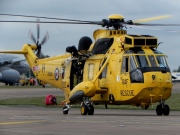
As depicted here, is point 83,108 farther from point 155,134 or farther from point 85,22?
point 155,134

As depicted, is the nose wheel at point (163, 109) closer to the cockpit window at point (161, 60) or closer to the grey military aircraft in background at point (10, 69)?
the cockpit window at point (161, 60)

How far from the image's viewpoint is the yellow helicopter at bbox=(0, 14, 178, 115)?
2723 cm

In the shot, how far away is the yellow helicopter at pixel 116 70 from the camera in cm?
2723

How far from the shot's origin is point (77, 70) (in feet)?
103

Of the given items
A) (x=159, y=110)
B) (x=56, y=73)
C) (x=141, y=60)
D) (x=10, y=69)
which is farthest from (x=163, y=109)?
(x=10, y=69)

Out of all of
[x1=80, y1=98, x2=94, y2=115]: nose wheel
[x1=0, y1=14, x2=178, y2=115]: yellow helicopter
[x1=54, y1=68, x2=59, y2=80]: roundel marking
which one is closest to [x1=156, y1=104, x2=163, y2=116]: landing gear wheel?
[x1=0, y1=14, x2=178, y2=115]: yellow helicopter

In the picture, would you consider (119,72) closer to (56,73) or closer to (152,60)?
(152,60)

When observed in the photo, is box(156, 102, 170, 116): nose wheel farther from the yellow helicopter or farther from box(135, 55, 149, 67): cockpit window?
box(135, 55, 149, 67): cockpit window

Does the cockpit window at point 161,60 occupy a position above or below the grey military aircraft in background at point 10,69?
below

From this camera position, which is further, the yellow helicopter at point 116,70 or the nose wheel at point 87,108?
the nose wheel at point 87,108

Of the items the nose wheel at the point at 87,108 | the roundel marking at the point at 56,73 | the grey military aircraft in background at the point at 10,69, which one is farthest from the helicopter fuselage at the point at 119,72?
the grey military aircraft in background at the point at 10,69

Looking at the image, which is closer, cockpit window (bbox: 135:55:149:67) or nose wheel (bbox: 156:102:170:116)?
cockpit window (bbox: 135:55:149:67)

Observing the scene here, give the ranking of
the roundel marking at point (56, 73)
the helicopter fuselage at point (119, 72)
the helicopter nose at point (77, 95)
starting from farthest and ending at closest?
1. the roundel marking at point (56, 73)
2. the helicopter nose at point (77, 95)
3. the helicopter fuselage at point (119, 72)

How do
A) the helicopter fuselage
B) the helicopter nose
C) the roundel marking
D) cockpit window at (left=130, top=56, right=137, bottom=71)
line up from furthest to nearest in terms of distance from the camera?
the roundel marking, the helicopter nose, cockpit window at (left=130, top=56, right=137, bottom=71), the helicopter fuselage
